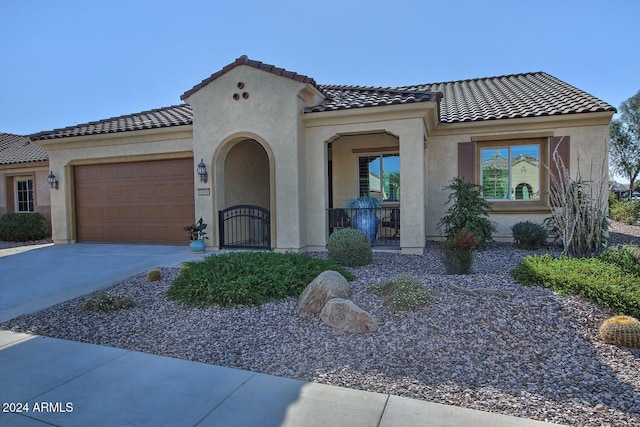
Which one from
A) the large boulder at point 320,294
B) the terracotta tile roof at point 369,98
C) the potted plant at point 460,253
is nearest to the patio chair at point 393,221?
the terracotta tile roof at point 369,98

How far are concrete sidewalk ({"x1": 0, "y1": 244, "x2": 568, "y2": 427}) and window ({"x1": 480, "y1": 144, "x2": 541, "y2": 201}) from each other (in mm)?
10110

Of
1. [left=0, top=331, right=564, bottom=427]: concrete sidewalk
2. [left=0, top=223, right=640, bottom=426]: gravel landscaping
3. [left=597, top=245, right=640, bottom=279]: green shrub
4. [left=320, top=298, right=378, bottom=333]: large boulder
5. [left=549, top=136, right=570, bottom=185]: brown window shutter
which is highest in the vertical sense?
[left=549, top=136, right=570, bottom=185]: brown window shutter

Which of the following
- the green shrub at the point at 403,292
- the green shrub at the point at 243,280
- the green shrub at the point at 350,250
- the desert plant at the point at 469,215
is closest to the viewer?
the green shrub at the point at 403,292

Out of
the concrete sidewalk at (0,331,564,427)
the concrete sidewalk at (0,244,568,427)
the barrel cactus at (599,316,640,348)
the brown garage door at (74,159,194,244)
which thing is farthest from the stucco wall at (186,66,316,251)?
the barrel cactus at (599,316,640,348)

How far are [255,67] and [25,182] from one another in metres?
13.8

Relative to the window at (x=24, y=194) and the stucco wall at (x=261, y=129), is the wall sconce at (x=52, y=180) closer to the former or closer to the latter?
the window at (x=24, y=194)

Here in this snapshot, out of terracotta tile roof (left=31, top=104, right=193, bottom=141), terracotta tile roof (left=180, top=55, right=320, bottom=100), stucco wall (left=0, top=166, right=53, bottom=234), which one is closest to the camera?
terracotta tile roof (left=180, top=55, right=320, bottom=100)

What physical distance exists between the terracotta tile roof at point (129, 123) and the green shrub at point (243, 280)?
20.7ft

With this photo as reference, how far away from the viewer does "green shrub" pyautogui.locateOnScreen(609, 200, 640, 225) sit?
18.8 metres

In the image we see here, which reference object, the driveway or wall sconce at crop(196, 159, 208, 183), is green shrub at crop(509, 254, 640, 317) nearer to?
the driveway

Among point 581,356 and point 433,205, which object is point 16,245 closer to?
point 433,205

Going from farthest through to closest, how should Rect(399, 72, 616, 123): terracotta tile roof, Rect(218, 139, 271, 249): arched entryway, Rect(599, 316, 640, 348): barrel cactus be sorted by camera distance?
Rect(218, 139, 271, 249): arched entryway → Rect(399, 72, 616, 123): terracotta tile roof → Rect(599, 316, 640, 348): barrel cactus

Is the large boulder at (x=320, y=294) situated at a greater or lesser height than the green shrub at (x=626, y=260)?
lesser

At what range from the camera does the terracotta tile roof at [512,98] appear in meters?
10.9
